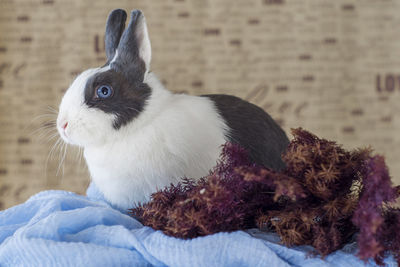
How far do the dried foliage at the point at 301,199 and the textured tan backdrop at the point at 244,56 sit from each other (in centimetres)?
114

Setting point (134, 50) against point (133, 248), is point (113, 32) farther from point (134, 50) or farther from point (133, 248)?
point (133, 248)

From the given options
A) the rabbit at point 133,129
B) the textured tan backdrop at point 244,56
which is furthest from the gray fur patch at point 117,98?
the textured tan backdrop at point 244,56

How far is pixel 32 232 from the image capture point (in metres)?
0.44

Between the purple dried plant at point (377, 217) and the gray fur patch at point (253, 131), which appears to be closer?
the purple dried plant at point (377, 217)

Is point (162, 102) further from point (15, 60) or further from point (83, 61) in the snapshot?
point (15, 60)

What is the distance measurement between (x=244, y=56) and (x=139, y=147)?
1076 millimetres

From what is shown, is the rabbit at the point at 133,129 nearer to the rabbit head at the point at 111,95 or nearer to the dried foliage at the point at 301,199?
the rabbit head at the point at 111,95

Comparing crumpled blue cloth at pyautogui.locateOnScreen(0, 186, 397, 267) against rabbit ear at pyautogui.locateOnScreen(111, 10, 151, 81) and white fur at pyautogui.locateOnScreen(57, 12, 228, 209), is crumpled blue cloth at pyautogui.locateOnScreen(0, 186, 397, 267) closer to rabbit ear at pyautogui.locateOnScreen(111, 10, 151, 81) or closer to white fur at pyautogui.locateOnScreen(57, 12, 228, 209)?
white fur at pyautogui.locateOnScreen(57, 12, 228, 209)

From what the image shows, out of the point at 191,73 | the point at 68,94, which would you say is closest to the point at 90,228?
the point at 68,94

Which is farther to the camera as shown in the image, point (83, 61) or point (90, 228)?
point (83, 61)

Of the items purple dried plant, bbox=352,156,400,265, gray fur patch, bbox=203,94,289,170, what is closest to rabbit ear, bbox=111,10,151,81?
gray fur patch, bbox=203,94,289,170

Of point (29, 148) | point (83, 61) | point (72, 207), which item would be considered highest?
point (83, 61)

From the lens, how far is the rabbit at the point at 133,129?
0.56 meters

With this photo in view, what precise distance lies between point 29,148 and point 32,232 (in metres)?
1.26
